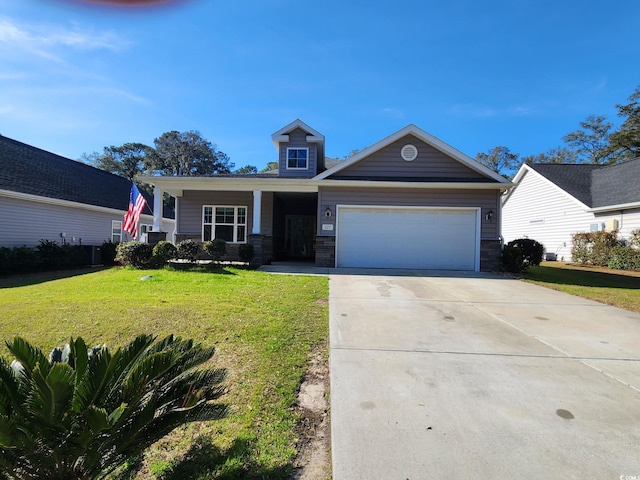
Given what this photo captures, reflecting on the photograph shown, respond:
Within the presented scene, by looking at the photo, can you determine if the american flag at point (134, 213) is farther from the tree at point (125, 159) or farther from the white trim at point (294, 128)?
the tree at point (125, 159)

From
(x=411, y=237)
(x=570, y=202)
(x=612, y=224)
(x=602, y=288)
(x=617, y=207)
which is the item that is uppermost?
(x=570, y=202)

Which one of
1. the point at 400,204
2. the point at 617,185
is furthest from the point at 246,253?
the point at 617,185

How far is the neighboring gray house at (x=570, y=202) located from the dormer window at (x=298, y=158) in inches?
389

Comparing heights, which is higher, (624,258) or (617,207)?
(617,207)

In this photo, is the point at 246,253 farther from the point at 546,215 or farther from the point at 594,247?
the point at 546,215

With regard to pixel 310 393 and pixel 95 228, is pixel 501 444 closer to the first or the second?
pixel 310 393

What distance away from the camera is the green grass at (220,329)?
90.4 inches

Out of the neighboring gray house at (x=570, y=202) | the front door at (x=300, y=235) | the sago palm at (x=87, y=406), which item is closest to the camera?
the sago palm at (x=87, y=406)

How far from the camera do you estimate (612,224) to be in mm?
15633

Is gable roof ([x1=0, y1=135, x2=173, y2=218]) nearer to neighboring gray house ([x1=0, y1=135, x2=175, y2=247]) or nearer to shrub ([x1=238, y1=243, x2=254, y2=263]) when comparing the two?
neighboring gray house ([x1=0, y1=135, x2=175, y2=247])

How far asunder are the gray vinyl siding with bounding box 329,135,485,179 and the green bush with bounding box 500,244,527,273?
354 centimetres

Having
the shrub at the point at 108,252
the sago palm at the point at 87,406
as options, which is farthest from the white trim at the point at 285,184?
the sago palm at the point at 87,406

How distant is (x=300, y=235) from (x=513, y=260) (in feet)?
33.3

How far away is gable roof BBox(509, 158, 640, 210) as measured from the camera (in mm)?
15590
